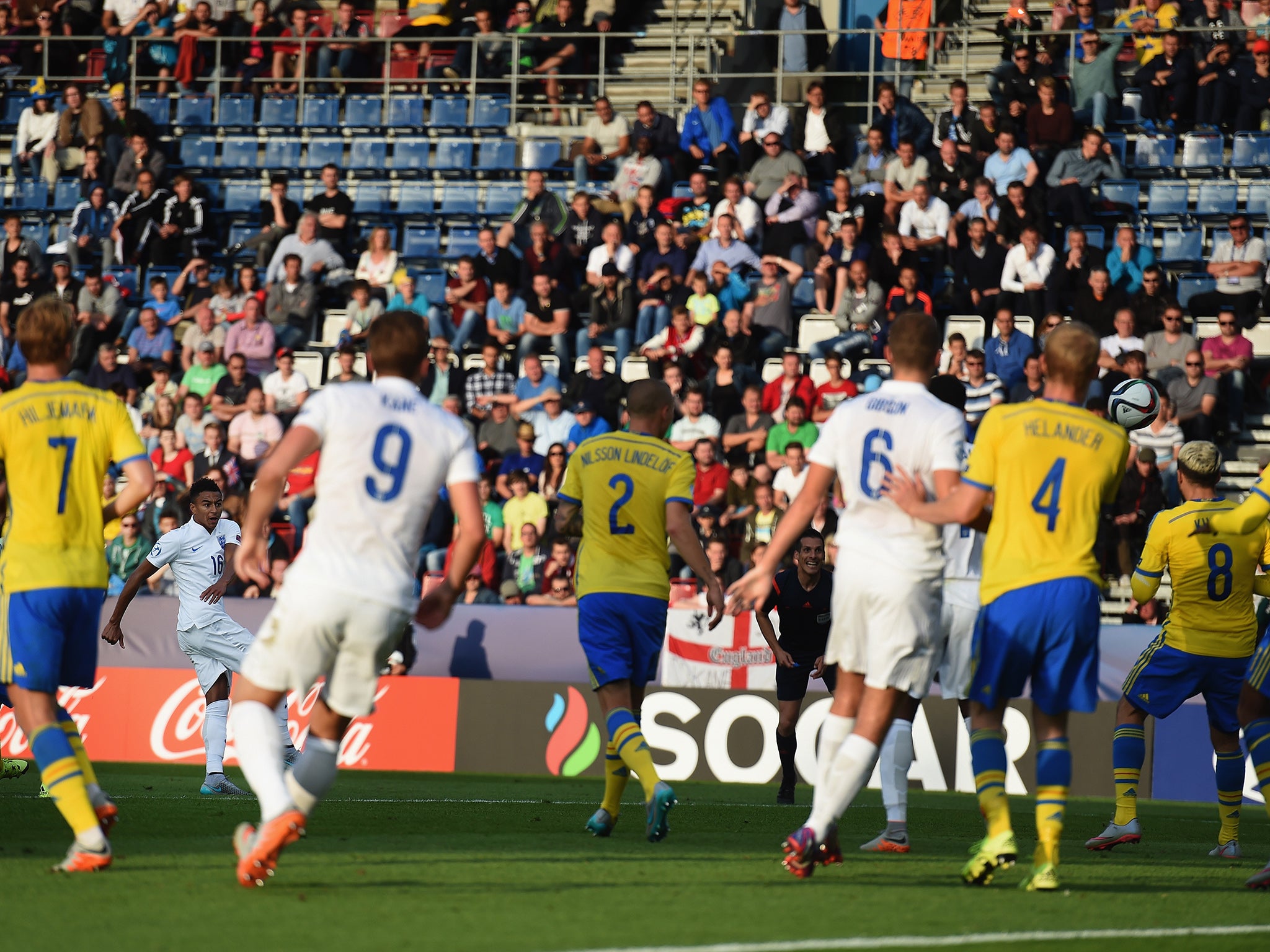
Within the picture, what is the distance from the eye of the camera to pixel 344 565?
244 inches

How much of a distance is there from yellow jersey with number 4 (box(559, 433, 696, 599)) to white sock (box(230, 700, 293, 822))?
10.2 feet

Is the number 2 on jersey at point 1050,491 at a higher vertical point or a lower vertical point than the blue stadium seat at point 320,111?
lower

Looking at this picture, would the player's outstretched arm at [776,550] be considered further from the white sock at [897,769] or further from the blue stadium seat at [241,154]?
the blue stadium seat at [241,154]

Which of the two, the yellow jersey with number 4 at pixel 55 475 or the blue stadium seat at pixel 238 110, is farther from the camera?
the blue stadium seat at pixel 238 110

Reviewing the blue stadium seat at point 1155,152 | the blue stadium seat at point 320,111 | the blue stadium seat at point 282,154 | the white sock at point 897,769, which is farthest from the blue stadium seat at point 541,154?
the white sock at point 897,769

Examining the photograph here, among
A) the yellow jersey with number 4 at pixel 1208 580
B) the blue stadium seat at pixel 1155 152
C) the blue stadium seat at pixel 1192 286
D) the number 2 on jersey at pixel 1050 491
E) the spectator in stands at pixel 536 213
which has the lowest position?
the yellow jersey with number 4 at pixel 1208 580

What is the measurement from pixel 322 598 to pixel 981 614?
9.43 ft

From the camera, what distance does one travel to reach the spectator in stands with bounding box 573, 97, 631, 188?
76.6 ft

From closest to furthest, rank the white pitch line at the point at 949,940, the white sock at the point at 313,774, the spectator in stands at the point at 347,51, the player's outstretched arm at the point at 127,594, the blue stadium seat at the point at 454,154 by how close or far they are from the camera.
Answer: the white pitch line at the point at 949,940 → the white sock at the point at 313,774 → the player's outstretched arm at the point at 127,594 → the blue stadium seat at the point at 454,154 → the spectator in stands at the point at 347,51

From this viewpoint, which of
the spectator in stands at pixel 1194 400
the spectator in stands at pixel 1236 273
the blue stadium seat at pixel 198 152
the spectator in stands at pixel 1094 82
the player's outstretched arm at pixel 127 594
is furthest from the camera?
the blue stadium seat at pixel 198 152

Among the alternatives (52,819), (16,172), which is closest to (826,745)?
(52,819)

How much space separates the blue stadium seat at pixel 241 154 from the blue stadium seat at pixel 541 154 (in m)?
4.38

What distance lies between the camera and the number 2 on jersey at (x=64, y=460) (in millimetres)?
6926

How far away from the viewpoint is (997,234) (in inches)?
777
